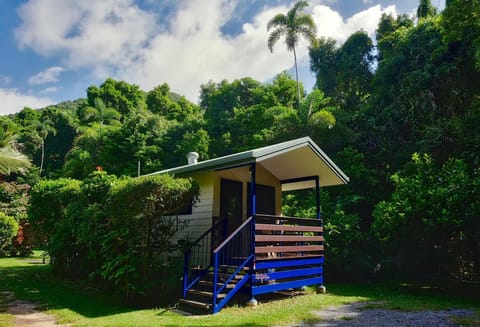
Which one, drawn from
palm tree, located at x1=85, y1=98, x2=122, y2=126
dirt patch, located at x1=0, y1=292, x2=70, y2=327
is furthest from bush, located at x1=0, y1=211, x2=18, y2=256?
palm tree, located at x1=85, y1=98, x2=122, y2=126

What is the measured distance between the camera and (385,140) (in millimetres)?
16406

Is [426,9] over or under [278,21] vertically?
over

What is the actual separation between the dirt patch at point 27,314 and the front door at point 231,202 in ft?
14.4

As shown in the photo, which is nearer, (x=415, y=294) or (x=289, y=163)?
(x=415, y=294)

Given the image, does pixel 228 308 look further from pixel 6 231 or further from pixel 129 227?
pixel 6 231

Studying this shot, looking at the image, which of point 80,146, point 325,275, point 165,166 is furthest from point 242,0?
point 80,146

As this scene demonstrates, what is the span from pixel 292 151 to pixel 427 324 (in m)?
4.49

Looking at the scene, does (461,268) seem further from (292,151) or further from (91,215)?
(91,215)

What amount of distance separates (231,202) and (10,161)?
7.79 meters

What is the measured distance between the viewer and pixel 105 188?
9.08m

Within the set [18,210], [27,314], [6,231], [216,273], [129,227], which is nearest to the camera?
[27,314]

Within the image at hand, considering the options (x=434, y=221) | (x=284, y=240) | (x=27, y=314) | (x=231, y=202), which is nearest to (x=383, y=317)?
(x=284, y=240)

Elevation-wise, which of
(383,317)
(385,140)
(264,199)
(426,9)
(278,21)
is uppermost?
(426,9)

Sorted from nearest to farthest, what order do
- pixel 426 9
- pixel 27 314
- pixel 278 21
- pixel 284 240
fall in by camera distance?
pixel 27 314 < pixel 284 240 < pixel 426 9 < pixel 278 21
